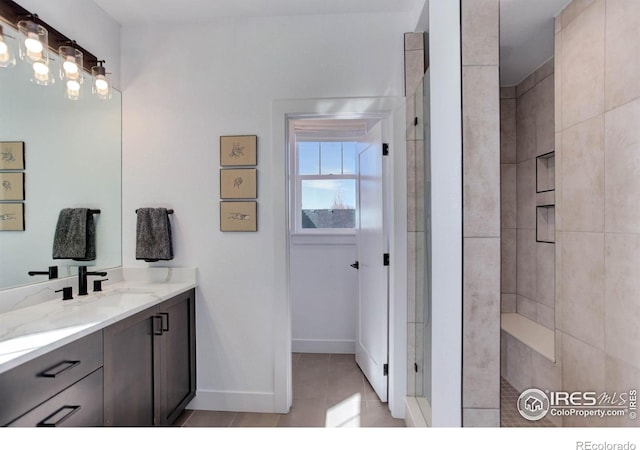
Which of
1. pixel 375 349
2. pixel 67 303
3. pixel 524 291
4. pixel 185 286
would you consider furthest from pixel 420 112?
→ pixel 67 303

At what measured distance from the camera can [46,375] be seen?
1.03 metres

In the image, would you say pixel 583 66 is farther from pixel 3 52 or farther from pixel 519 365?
pixel 3 52

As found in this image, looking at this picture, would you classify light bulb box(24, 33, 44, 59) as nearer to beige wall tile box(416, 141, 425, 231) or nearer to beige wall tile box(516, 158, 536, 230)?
beige wall tile box(416, 141, 425, 231)

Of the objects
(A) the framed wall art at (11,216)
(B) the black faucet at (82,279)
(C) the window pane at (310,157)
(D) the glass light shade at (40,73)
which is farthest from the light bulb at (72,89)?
(C) the window pane at (310,157)

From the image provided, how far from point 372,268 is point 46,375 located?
1.80 metres

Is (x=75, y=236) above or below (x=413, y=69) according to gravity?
below

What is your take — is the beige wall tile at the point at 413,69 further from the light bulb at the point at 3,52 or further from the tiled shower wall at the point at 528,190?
the light bulb at the point at 3,52

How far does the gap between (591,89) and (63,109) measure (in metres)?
2.36

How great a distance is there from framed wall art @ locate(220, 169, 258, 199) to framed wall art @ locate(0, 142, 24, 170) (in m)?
0.95

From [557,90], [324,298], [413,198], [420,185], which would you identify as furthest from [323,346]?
[557,90]

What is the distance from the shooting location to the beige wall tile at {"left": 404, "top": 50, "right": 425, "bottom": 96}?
1.92 metres

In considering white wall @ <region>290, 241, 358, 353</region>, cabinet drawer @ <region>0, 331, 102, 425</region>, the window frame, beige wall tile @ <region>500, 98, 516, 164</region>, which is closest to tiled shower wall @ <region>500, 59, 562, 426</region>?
beige wall tile @ <region>500, 98, 516, 164</region>

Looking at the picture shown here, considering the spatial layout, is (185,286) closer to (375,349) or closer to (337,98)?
(375,349)

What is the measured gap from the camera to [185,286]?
77.3 inches
